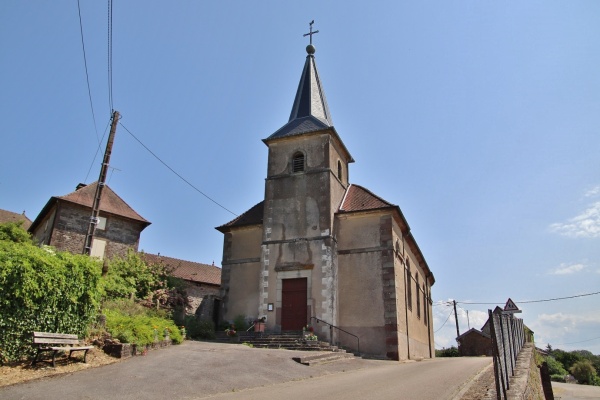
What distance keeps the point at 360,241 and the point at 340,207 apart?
2.30m

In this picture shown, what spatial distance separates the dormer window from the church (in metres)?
0.05

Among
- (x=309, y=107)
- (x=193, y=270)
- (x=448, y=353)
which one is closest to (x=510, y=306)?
(x=309, y=107)

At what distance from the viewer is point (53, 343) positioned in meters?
9.75

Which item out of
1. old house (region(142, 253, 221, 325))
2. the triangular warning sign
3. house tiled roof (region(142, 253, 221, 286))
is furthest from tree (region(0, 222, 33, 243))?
the triangular warning sign

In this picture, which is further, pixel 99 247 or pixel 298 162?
pixel 99 247

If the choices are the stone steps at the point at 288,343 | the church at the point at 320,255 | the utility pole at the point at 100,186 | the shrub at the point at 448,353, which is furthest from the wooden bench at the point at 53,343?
the shrub at the point at 448,353

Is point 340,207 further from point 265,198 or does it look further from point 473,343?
point 473,343

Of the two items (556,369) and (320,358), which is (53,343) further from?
(556,369)

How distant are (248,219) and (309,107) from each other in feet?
23.6

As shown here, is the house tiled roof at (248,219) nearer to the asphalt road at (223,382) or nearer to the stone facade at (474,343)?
the asphalt road at (223,382)

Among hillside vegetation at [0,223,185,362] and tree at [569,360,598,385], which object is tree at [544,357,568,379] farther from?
hillside vegetation at [0,223,185,362]

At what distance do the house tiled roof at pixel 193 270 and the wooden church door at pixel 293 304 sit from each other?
11484 mm

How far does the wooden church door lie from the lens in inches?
792

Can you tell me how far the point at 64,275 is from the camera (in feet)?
35.0
